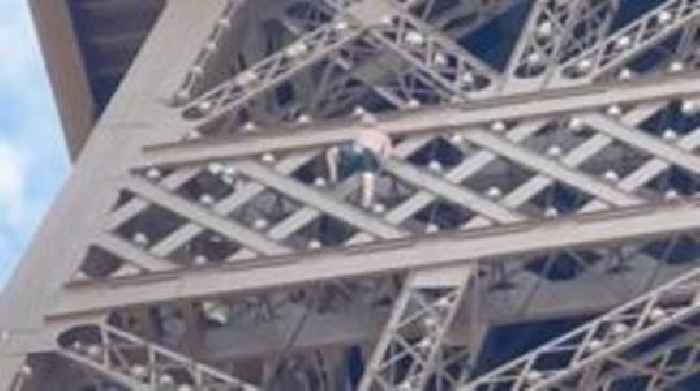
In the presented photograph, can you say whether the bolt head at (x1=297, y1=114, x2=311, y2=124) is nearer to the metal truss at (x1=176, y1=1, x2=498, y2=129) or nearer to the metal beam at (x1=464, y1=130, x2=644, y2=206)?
the metal truss at (x1=176, y1=1, x2=498, y2=129)

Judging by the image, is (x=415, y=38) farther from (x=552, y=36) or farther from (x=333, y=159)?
(x=333, y=159)

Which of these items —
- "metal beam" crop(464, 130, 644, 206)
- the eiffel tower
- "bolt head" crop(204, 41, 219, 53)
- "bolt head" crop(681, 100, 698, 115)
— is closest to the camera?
the eiffel tower

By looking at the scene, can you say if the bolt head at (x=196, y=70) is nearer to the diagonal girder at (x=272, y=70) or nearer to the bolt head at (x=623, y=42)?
the diagonal girder at (x=272, y=70)

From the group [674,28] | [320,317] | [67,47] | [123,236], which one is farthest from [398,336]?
[67,47]

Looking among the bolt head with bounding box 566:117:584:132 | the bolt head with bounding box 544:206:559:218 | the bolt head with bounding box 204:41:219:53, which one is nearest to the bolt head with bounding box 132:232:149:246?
the bolt head with bounding box 204:41:219:53

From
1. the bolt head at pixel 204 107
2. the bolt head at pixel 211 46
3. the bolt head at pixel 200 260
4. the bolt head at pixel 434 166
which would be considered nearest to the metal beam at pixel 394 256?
the bolt head at pixel 200 260

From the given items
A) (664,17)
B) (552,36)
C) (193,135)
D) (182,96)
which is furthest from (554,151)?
(182,96)

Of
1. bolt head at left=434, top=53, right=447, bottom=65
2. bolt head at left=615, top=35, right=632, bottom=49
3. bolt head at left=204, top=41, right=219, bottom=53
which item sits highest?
bolt head at left=204, top=41, right=219, bottom=53
